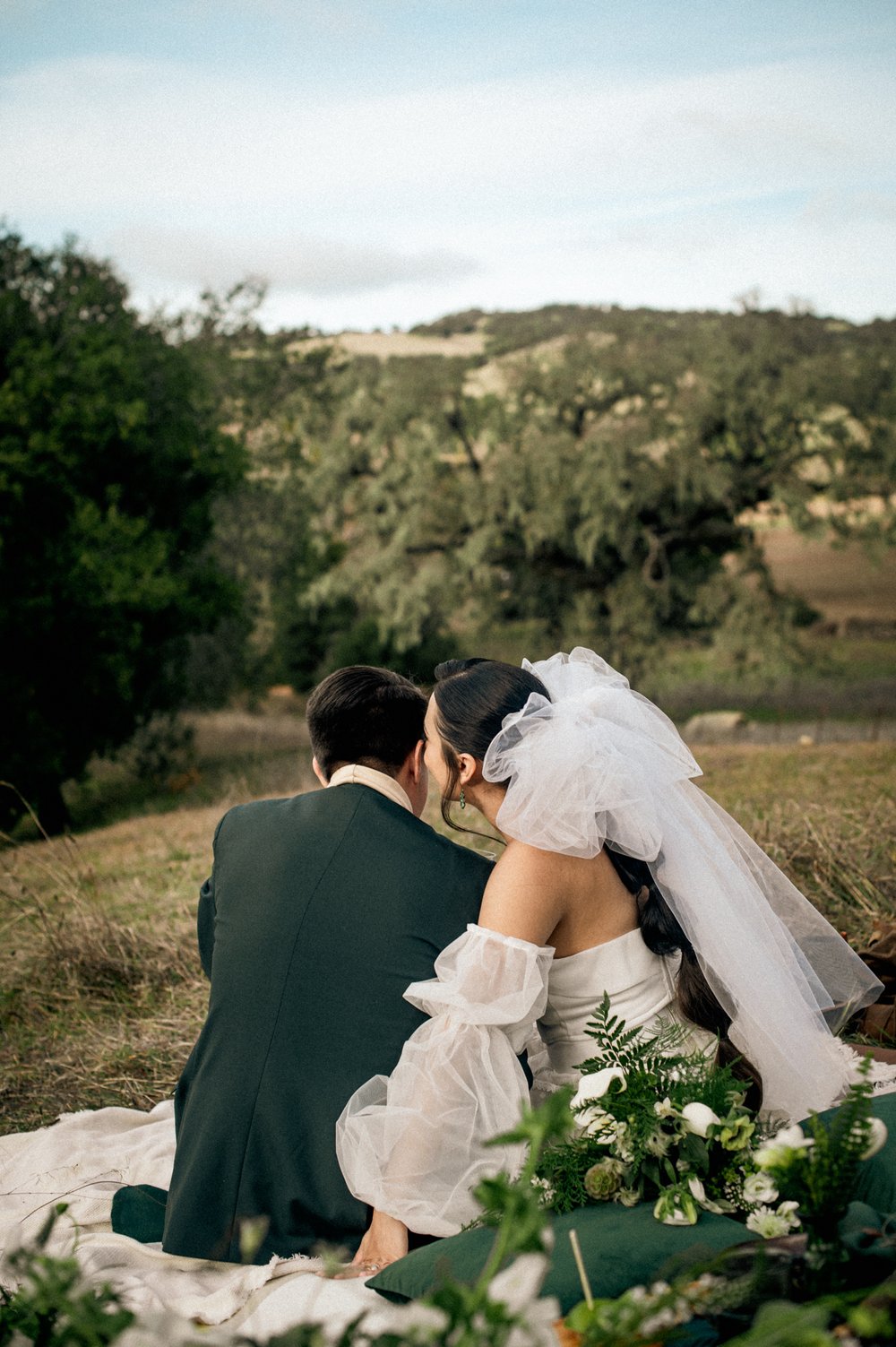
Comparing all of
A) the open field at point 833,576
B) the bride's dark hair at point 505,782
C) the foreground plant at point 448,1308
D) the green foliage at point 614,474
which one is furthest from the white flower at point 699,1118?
the open field at point 833,576

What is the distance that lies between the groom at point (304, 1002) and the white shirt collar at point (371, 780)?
0.23ft

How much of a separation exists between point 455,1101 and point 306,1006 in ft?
1.51

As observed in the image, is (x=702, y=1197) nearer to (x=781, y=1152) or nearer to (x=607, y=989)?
(x=781, y=1152)

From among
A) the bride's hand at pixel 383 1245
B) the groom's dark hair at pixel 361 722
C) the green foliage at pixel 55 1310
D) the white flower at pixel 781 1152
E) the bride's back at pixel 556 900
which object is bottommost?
the bride's hand at pixel 383 1245

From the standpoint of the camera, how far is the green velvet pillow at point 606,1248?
2031mm

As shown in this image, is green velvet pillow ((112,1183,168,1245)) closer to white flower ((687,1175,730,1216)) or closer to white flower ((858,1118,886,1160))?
white flower ((687,1175,730,1216))

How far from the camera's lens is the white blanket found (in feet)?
8.45

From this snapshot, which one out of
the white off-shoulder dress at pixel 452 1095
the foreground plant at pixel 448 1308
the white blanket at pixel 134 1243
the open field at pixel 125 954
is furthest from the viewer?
the open field at pixel 125 954

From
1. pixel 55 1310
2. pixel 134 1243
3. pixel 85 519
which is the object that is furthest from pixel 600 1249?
pixel 85 519

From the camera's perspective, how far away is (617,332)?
23.9 m

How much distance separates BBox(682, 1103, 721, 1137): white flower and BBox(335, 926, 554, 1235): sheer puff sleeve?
0.64m

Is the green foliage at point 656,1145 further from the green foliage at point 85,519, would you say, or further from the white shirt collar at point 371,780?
the green foliage at point 85,519

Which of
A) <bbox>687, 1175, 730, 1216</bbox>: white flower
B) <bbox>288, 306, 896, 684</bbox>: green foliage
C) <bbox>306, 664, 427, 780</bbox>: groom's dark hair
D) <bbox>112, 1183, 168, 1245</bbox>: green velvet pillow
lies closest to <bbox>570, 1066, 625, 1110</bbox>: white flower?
<bbox>687, 1175, 730, 1216</bbox>: white flower

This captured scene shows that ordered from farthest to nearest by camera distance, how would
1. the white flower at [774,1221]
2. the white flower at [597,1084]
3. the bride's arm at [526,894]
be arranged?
the bride's arm at [526,894] < the white flower at [597,1084] < the white flower at [774,1221]
